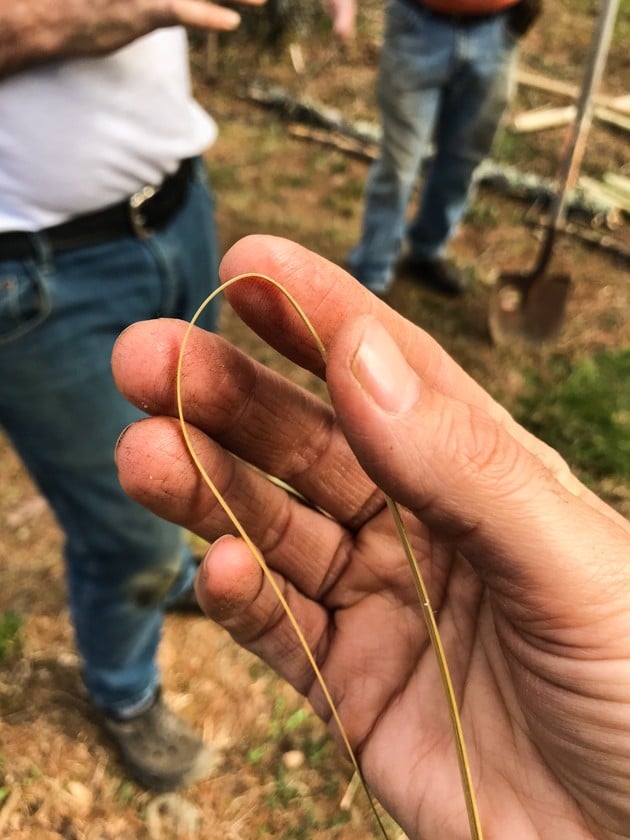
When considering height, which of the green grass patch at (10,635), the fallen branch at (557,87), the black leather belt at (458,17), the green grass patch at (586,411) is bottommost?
the green grass patch at (10,635)

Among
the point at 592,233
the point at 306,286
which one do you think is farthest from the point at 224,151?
the point at 306,286

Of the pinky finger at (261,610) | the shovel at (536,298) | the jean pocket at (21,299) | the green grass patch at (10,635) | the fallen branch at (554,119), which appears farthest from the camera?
the fallen branch at (554,119)

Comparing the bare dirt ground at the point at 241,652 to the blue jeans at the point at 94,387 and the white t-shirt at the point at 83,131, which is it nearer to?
the blue jeans at the point at 94,387

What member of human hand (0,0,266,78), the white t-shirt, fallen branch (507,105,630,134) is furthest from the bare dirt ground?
human hand (0,0,266,78)

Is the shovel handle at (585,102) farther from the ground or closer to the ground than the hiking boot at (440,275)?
farther from the ground

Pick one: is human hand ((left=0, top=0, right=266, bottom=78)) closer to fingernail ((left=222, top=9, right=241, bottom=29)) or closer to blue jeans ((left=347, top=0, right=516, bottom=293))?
fingernail ((left=222, top=9, right=241, bottom=29))

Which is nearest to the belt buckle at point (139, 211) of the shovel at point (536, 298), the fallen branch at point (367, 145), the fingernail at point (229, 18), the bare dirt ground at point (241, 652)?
the fingernail at point (229, 18)
